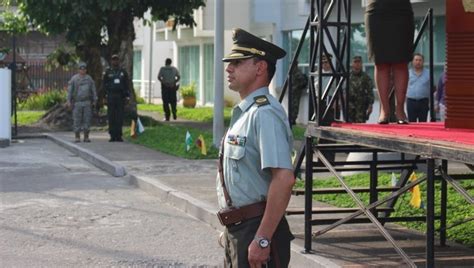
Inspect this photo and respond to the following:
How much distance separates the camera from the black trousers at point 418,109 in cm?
1689

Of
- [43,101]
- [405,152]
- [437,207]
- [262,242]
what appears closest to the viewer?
[262,242]

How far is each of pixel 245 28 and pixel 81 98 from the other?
1172 cm

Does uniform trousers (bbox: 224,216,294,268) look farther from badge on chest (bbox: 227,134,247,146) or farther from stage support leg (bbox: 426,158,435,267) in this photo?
stage support leg (bbox: 426,158,435,267)

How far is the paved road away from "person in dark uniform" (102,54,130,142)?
17.5ft

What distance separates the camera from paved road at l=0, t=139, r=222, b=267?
8.86 meters

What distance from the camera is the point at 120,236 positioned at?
9984 millimetres

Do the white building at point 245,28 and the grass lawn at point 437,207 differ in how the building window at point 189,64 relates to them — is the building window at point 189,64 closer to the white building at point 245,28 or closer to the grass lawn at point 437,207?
the white building at point 245,28

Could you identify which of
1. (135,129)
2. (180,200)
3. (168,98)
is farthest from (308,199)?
(168,98)

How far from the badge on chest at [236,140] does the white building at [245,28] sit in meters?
13.1

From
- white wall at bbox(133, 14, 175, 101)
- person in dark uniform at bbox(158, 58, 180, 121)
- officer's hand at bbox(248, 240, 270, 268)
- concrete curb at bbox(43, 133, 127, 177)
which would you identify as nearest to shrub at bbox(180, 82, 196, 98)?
person in dark uniform at bbox(158, 58, 180, 121)

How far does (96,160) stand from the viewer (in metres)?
17.3

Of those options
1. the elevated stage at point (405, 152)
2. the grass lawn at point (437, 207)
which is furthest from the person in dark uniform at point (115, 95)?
the elevated stage at point (405, 152)

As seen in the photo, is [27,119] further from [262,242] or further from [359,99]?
[262,242]

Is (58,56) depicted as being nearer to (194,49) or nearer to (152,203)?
(194,49)
